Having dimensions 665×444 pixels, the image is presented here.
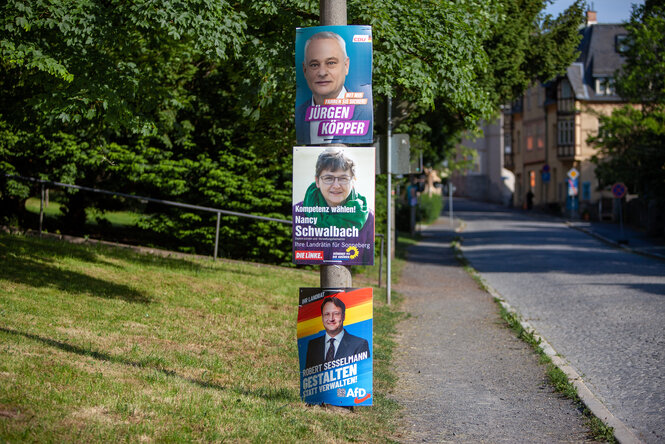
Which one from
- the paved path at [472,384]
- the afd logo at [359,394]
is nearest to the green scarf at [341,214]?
the afd logo at [359,394]

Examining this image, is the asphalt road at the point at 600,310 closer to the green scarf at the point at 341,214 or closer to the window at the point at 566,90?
the green scarf at the point at 341,214

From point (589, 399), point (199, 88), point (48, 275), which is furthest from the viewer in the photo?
point (199, 88)

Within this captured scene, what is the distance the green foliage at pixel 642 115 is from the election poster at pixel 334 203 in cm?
2640

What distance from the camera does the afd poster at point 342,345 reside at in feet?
21.0

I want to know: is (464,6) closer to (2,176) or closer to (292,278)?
(292,278)

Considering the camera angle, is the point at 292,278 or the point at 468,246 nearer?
the point at 292,278

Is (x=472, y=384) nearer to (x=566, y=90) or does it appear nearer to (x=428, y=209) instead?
(x=428, y=209)

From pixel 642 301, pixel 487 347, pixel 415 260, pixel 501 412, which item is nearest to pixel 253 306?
pixel 487 347

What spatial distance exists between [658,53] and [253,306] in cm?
2431

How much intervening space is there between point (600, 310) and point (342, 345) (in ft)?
26.9

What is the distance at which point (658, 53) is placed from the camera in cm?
3056

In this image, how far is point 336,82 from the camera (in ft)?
20.7

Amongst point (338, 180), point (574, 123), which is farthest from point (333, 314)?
point (574, 123)

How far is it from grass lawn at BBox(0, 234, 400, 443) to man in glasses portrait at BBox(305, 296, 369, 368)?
450mm
